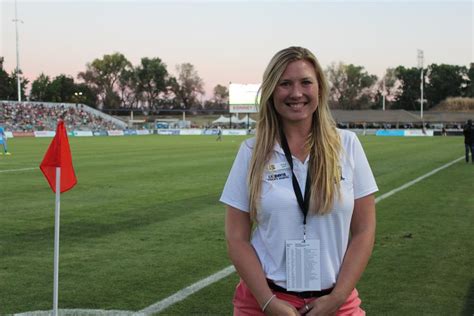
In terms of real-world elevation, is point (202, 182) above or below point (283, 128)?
below

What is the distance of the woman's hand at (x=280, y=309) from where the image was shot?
2.46 metres

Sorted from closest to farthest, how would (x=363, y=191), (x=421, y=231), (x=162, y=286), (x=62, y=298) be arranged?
(x=363, y=191) → (x=62, y=298) → (x=162, y=286) → (x=421, y=231)

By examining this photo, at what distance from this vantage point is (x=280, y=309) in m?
2.47

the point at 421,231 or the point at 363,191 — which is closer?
the point at 363,191

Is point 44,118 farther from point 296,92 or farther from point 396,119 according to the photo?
point 296,92

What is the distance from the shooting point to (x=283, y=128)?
2.73m

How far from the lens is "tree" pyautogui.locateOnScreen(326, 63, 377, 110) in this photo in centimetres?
14325

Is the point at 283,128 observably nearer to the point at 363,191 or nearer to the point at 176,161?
the point at 363,191

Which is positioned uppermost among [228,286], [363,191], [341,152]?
[341,152]

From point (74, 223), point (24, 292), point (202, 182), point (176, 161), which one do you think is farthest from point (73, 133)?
point (24, 292)

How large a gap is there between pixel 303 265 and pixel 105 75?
480ft

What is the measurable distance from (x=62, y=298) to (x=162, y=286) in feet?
3.47

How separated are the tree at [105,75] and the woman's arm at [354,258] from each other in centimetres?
14155

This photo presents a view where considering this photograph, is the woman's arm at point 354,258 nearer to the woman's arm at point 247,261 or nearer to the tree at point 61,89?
the woman's arm at point 247,261
